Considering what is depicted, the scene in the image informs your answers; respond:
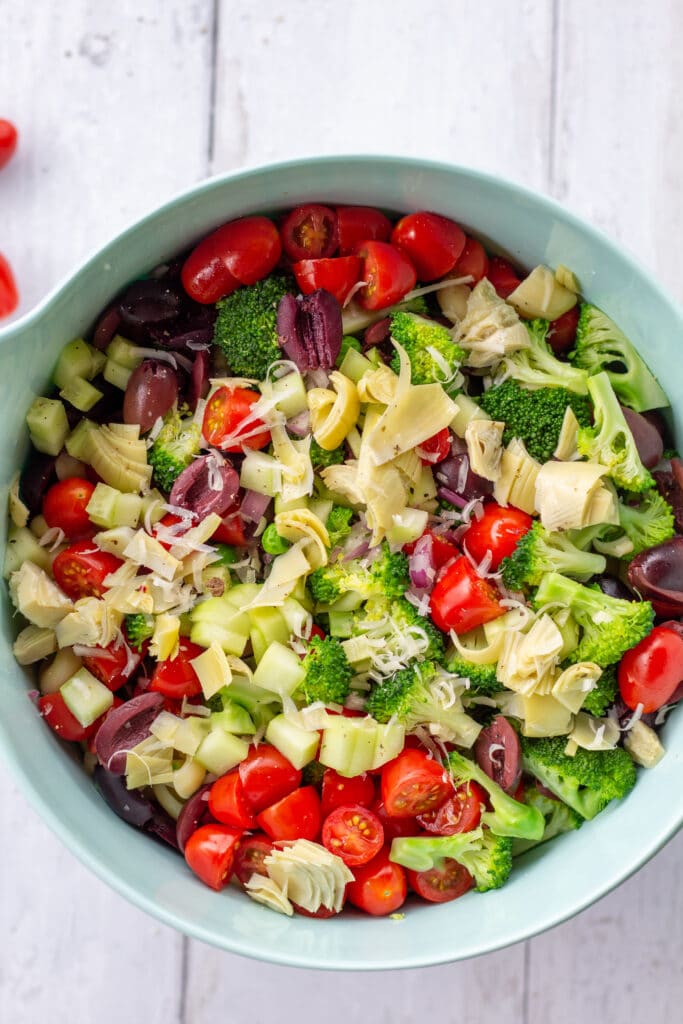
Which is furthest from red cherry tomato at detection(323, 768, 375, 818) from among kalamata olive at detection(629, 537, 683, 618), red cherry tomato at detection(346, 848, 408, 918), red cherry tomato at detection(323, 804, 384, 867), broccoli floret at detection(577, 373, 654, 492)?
broccoli floret at detection(577, 373, 654, 492)

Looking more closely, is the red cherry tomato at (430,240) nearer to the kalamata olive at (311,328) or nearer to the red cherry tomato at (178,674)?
the kalamata olive at (311,328)

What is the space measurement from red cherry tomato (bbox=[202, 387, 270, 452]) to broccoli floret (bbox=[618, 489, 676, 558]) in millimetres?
804

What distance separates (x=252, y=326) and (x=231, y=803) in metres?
1.02

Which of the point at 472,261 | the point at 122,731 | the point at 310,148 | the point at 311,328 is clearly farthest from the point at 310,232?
the point at 122,731

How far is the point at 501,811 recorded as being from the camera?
83.0 inches

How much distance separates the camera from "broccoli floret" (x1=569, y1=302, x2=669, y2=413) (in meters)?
2.11

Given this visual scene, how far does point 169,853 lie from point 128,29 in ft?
6.69

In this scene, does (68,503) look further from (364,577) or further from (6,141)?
(6,141)

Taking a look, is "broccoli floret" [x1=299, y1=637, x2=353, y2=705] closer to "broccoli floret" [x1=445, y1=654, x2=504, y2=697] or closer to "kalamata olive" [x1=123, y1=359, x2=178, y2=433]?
"broccoli floret" [x1=445, y1=654, x2=504, y2=697]

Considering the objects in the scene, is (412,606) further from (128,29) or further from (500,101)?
(128,29)

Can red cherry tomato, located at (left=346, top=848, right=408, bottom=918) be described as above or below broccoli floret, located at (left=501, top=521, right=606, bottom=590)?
below

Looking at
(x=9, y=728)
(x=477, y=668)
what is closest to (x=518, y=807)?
(x=477, y=668)

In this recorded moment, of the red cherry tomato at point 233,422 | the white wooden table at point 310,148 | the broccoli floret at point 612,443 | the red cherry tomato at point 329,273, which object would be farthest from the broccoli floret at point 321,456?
the white wooden table at point 310,148

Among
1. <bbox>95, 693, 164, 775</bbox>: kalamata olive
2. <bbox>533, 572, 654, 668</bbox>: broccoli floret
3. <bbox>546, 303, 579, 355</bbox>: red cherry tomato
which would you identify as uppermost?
<bbox>546, 303, 579, 355</bbox>: red cherry tomato
